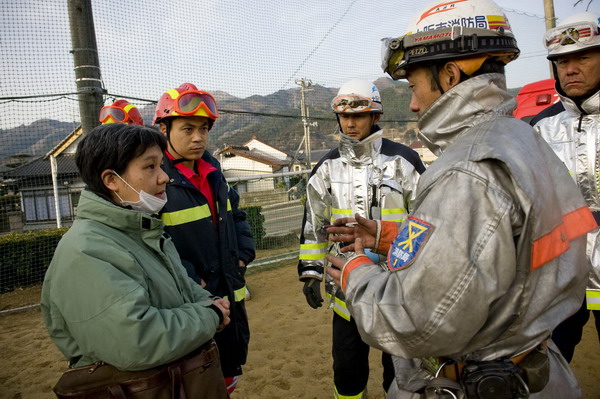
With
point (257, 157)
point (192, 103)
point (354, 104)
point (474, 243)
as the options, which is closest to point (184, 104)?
point (192, 103)

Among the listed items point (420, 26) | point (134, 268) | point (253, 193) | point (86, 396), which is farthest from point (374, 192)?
point (253, 193)

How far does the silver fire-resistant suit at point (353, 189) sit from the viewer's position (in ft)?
9.28

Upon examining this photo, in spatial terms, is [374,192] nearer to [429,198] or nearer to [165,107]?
[165,107]

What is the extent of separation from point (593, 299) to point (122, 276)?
269 cm

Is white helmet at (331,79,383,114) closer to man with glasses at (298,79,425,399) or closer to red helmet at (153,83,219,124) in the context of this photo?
man with glasses at (298,79,425,399)

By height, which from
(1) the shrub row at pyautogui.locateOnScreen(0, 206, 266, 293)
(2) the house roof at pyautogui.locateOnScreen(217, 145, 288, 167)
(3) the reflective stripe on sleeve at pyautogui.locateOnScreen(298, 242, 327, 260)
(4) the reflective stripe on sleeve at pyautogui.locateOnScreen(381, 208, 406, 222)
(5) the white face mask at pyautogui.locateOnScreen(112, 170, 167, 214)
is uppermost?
(2) the house roof at pyautogui.locateOnScreen(217, 145, 288, 167)

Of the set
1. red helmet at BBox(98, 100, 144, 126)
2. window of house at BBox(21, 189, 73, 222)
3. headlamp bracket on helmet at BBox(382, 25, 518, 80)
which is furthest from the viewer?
window of house at BBox(21, 189, 73, 222)

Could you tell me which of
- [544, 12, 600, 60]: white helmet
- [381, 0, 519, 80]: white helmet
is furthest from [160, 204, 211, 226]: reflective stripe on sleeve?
[544, 12, 600, 60]: white helmet

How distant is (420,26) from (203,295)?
5.12 ft

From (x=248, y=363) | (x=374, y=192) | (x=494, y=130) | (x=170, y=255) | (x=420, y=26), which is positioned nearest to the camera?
(x=494, y=130)

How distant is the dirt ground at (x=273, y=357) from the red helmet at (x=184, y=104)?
94.6 inches

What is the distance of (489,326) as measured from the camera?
110 cm

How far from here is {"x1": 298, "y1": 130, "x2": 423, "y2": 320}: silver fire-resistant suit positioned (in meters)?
2.83

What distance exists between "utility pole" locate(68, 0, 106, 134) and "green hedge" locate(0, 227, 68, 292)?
385 centimetres
